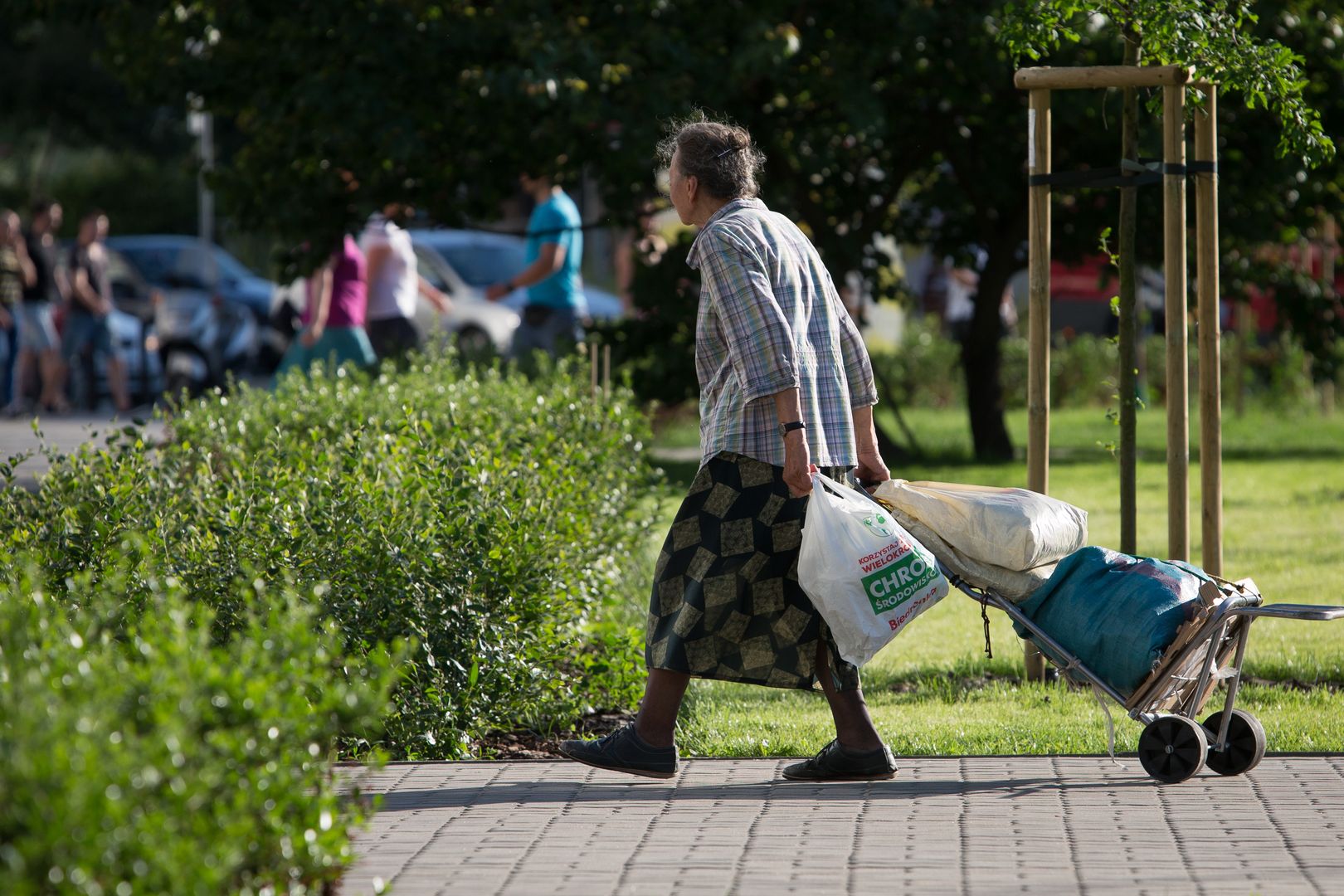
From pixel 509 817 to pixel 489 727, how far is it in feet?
3.91

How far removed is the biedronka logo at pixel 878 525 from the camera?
15.9 ft

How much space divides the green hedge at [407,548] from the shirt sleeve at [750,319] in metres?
1.33

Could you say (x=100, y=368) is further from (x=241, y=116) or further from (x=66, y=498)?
(x=66, y=498)

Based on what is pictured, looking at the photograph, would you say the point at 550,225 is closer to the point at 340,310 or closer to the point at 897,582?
the point at 340,310

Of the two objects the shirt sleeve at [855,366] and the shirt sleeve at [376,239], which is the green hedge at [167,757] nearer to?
the shirt sleeve at [855,366]

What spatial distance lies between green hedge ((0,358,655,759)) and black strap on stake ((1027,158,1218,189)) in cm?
200

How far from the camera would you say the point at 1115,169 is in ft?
21.3

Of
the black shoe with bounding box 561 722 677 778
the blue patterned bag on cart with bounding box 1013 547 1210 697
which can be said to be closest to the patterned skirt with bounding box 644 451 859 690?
the black shoe with bounding box 561 722 677 778

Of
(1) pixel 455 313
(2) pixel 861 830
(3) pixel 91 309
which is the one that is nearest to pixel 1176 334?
(2) pixel 861 830

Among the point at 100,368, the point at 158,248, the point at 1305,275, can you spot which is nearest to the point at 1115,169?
the point at 1305,275

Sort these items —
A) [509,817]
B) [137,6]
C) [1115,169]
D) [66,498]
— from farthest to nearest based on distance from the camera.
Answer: [137,6], [1115,169], [66,498], [509,817]

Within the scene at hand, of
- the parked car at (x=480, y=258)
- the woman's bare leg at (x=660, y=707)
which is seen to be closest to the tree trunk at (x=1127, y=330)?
the woman's bare leg at (x=660, y=707)

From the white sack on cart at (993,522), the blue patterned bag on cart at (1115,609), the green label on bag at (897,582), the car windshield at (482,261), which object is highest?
the car windshield at (482,261)

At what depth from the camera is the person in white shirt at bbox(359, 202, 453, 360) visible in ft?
45.3
